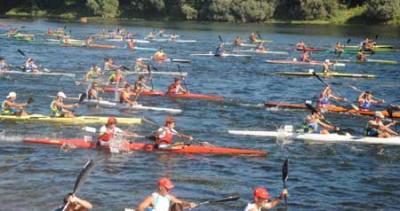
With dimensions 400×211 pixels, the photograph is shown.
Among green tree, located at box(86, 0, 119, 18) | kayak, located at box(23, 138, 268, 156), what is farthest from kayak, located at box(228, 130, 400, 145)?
green tree, located at box(86, 0, 119, 18)

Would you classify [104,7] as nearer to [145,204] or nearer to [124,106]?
[124,106]

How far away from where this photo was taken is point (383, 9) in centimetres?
10450

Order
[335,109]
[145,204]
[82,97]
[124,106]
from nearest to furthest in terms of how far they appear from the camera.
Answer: [145,204]
[82,97]
[124,106]
[335,109]

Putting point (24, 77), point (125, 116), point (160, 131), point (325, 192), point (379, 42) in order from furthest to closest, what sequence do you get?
1. point (379, 42)
2. point (24, 77)
3. point (125, 116)
4. point (160, 131)
5. point (325, 192)

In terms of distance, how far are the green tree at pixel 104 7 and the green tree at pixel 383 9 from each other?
48.5 m

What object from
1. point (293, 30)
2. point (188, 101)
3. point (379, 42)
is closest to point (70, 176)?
point (188, 101)

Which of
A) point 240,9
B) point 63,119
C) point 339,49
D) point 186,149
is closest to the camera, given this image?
point 186,149

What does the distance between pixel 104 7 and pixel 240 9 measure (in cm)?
2964

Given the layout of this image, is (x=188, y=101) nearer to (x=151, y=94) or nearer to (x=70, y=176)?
(x=151, y=94)

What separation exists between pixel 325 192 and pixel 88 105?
1649 centimetres

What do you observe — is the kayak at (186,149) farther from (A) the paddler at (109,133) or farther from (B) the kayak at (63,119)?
(B) the kayak at (63,119)

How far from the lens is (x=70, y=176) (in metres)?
21.7

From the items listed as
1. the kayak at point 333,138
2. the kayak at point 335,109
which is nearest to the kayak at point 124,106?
the kayak at point 335,109

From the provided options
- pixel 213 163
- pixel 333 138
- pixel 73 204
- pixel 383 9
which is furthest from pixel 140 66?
pixel 383 9
